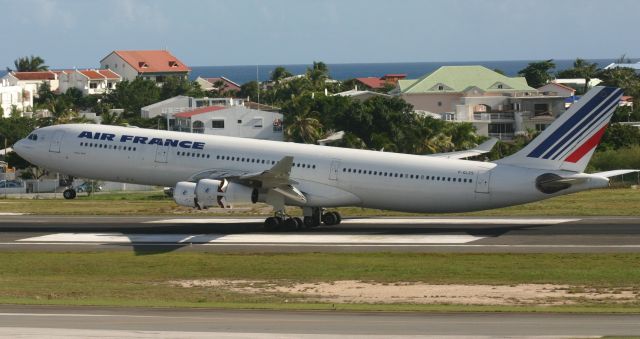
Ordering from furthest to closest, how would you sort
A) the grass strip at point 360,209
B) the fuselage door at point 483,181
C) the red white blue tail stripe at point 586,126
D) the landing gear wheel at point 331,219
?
the grass strip at point 360,209
the landing gear wheel at point 331,219
the fuselage door at point 483,181
the red white blue tail stripe at point 586,126

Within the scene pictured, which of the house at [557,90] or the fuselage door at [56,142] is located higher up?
the house at [557,90]

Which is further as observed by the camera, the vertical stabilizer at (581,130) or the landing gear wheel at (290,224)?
the landing gear wheel at (290,224)

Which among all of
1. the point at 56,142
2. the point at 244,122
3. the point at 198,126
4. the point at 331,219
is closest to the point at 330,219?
the point at 331,219

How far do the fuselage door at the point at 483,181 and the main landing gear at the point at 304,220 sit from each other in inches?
302

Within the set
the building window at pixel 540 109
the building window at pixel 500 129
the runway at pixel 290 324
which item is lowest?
the runway at pixel 290 324

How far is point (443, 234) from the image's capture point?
5181cm

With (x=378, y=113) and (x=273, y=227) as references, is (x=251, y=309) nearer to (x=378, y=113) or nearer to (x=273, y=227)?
(x=273, y=227)

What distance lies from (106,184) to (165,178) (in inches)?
1712

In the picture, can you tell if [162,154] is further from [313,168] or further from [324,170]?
[324,170]

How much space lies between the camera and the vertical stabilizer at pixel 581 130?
49.3 m

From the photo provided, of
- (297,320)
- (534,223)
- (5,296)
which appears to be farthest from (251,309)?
(534,223)

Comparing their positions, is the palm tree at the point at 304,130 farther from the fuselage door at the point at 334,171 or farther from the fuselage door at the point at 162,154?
the fuselage door at the point at 334,171

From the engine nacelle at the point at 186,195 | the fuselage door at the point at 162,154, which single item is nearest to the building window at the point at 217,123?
the fuselage door at the point at 162,154

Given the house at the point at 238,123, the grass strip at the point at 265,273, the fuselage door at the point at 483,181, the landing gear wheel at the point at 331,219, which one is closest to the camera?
the grass strip at the point at 265,273
